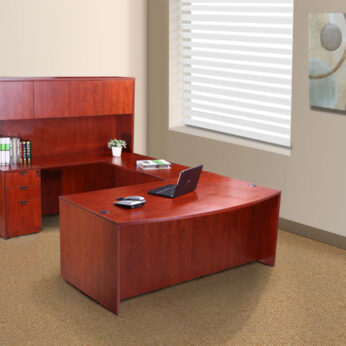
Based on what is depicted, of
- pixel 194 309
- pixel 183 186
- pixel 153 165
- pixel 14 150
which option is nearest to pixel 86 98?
pixel 14 150

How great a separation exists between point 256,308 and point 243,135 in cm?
293

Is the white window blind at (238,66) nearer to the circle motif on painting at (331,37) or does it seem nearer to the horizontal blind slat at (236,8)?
the horizontal blind slat at (236,8)

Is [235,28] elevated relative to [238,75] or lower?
elevated

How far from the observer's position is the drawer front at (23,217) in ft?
19.7

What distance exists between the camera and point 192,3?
24.8 ft

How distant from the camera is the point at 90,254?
15.2 ft

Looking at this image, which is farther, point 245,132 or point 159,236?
point 245,132

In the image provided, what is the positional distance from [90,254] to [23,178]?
1697 mm

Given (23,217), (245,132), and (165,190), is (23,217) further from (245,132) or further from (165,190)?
(245,132)

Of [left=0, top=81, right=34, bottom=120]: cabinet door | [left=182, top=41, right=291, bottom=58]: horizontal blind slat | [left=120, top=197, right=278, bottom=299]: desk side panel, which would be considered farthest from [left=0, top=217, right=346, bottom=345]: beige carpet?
[left=182, top=41, right=291, bottom=58]: horizontal blind slat

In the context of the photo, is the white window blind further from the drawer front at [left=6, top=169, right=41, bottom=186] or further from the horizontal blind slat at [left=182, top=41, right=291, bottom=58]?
the drawer front at [left=6, top=169, right=41, bottom=186]

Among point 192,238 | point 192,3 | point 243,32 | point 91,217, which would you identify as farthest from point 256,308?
point 192,3

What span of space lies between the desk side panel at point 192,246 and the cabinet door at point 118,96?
218 cm

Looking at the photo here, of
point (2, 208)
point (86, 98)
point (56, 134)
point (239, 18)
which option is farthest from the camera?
point (239, 18)
